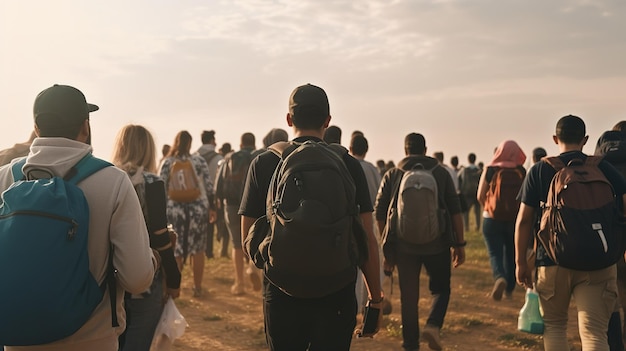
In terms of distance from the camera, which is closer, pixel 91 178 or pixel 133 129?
pixel 91 178

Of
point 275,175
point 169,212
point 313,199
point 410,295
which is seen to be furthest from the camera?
point 169,212

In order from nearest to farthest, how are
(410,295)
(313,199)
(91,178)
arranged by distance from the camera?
(91,178) < (313,199) < (410,295)

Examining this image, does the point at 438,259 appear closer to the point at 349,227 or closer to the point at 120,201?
the point at 349,227

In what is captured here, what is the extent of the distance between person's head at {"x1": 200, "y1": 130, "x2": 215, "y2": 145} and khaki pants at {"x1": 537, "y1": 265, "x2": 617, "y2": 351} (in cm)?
869

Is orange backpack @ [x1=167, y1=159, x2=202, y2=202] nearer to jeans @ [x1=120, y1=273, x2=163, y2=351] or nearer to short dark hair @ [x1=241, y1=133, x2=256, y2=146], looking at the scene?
short dark hair @ [x1=241, y1=133, x2=256, y2=146]

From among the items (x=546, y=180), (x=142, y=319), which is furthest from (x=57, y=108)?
(x=546, y=180)

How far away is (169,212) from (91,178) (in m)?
6.56

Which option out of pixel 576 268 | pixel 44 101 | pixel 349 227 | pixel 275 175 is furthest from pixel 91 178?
pixel 576 268

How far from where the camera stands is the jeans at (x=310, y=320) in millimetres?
3551

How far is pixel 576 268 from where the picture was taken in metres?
4.84

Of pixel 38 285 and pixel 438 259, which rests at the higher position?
pixel 38 285

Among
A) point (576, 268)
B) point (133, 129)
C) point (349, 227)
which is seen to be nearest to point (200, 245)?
point (133, 129)

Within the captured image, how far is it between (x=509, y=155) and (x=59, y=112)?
736cm

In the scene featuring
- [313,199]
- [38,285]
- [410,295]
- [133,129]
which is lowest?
[410,295]
